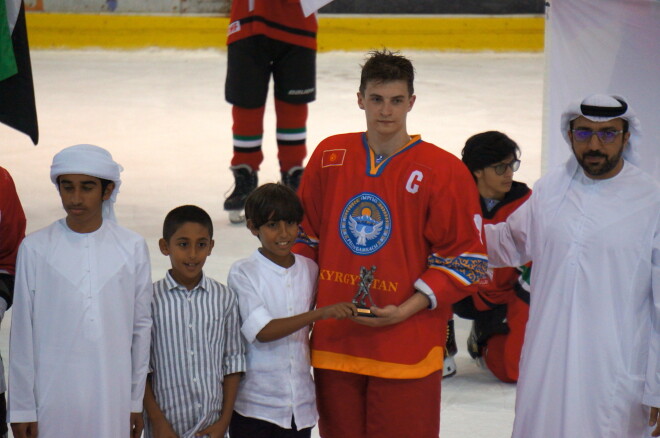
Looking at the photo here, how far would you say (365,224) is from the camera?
8.43ft

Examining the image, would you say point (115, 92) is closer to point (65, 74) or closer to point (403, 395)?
point (65, 74)

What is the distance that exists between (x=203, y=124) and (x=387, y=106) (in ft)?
18.7

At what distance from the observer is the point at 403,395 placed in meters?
2.62

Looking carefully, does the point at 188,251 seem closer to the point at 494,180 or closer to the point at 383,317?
the point at 383,317

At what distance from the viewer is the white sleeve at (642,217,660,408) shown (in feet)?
8.16

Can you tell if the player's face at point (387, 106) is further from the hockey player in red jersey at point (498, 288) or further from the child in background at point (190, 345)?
the hockey player in red jersey at point (498, 288)

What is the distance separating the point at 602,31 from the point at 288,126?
216 centimetres

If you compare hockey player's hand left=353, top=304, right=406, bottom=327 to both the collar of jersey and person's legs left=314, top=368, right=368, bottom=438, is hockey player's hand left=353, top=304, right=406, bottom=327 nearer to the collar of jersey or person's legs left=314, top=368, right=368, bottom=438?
person's legs left=314, top=368, right=368, bottom=438

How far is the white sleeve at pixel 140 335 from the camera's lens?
2.54 m

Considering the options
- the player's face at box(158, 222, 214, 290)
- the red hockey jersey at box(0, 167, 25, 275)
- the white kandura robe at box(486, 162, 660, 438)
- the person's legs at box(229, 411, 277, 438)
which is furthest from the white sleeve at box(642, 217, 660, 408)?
the red hockey jersey at box(0, 167, 25, 275)

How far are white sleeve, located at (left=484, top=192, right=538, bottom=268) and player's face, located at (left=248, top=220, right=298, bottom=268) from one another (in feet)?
1.82

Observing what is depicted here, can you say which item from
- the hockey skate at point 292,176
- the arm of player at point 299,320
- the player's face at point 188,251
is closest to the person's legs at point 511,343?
the arm of player at point 299,320

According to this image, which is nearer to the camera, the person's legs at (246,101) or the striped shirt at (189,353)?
the striped shirt at (189,353)

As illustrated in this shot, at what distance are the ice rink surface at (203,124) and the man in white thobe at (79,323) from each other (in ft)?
3.22
